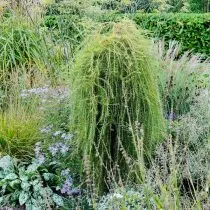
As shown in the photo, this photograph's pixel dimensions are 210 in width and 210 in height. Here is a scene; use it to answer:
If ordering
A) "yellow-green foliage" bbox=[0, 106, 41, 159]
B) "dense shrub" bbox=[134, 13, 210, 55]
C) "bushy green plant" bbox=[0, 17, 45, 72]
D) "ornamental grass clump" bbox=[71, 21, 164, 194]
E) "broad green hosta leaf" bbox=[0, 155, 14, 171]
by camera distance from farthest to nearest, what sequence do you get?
"dense shrub" bbox=[134, 13, 210, 55], "bushy green plant" bbox=[0, 17, 45, 72], "yellow-green foliage" bbox=[0, 106, 41, 159], "broad green hosta leaf" bbox=[0, 155, 14, 171], "ornamental grass clump" bbox=[71, 21, 164, 194]

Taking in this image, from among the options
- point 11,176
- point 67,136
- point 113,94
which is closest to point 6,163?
point 11,176

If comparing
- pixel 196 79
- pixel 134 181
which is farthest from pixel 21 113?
pixel 196 79

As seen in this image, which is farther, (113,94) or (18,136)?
(18,136)

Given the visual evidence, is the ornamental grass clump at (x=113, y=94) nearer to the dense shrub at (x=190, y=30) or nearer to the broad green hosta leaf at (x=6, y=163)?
the broad green hosta leaf at (x=6, y=163)

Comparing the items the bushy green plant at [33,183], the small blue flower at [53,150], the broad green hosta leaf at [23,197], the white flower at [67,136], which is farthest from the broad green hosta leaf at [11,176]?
the white flower at [67,136]

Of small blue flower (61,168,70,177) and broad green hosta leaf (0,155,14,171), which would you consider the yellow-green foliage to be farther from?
small blue flower (61,168,70,177)

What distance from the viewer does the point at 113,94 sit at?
3.28m

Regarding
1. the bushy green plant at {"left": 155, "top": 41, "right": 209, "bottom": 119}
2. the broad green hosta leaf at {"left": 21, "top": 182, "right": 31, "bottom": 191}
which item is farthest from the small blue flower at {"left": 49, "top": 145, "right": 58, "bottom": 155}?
the bushy green plant at {"left": 155, "top": 41, "right": 209, "bottom": 119}

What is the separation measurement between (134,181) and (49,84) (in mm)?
1592

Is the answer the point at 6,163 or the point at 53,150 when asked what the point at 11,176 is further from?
the point at 53,150

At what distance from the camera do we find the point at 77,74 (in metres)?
3.33

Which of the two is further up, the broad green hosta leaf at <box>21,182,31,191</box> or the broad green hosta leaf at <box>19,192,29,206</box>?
the broad green hosta leaf at <box>21,182,31,191</box>

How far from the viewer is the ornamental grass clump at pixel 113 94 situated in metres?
3.24

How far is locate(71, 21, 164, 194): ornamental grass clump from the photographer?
3236 millimetres
